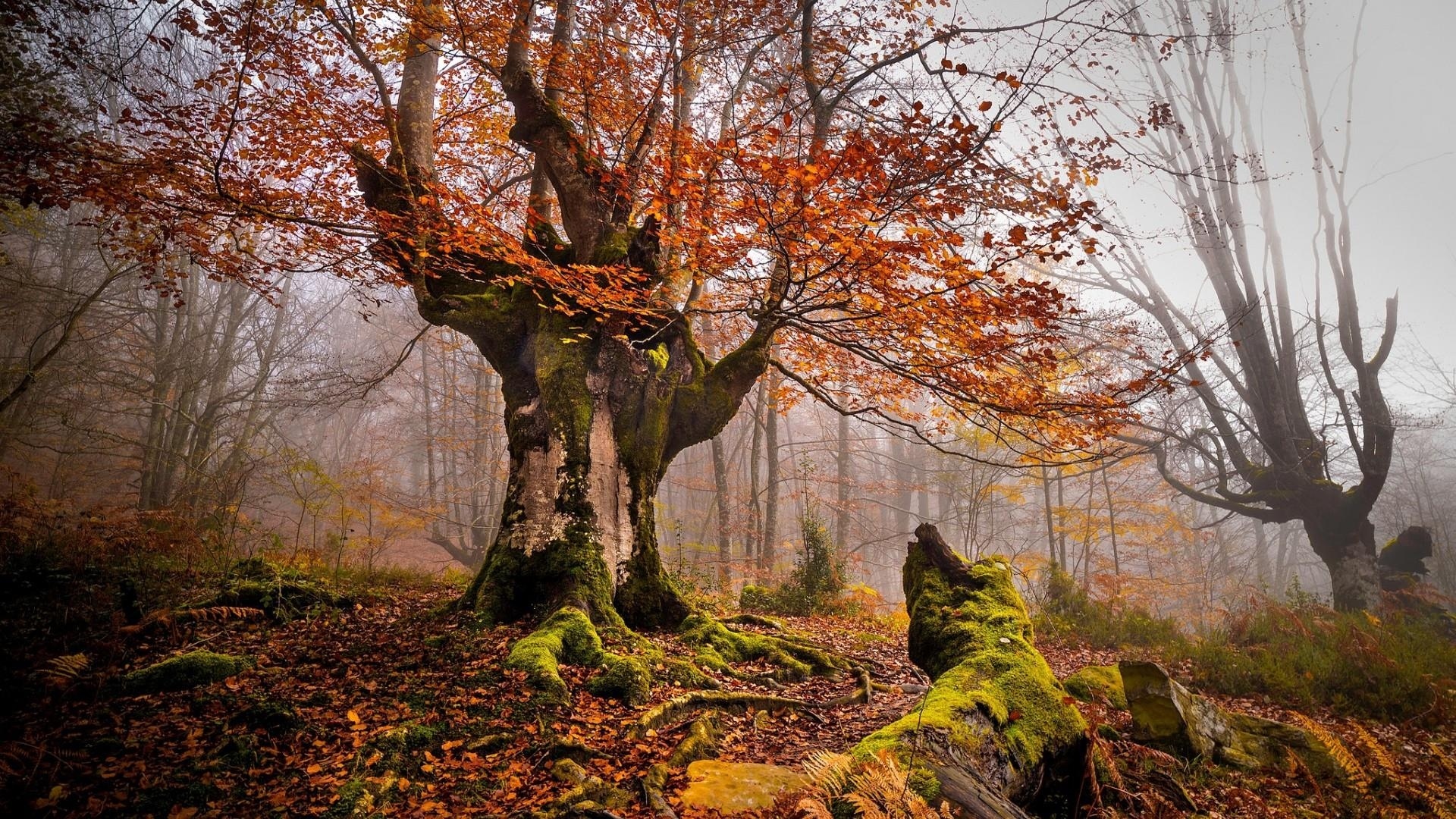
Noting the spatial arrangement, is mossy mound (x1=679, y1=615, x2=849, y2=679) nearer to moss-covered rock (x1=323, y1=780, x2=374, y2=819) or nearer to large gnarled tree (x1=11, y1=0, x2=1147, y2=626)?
large gnarled tree (x1=11, y1=0, x2=1147, y2=626)

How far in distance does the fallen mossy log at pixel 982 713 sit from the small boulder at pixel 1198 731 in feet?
3.00

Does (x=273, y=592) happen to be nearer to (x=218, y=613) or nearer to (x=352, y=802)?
(x=218, y=613)

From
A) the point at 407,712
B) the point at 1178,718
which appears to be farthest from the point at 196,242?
the point at 1178,718

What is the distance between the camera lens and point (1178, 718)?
14.9 ft

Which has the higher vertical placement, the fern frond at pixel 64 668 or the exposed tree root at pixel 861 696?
the fern frond at pixel 64 668

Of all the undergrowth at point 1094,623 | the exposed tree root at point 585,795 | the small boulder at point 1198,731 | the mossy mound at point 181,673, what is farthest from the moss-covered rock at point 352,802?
the undergrowth at point 1094,623

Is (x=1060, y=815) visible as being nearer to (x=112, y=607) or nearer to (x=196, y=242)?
(x=112, y=607)

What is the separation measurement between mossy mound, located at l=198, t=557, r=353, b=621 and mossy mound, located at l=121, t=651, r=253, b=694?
1.43 metres

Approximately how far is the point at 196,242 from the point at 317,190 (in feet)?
11.9

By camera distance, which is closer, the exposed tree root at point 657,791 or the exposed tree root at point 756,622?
the exposed tree root at point 657,791

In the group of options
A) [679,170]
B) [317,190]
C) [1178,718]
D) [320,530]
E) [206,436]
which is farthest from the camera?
[320,530]

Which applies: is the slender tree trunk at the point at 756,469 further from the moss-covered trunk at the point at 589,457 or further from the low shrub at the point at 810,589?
the moss-covered trunk at the point at 589,457

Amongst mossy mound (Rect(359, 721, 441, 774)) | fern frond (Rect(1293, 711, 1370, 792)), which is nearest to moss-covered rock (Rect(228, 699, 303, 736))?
mossy mound (Rect(359, 721, 441, 774))

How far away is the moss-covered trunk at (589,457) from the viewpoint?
5.85m
